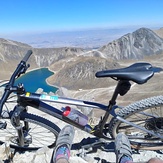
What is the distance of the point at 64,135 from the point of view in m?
3.38

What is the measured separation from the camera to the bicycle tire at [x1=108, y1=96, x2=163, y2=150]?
348 centimetres

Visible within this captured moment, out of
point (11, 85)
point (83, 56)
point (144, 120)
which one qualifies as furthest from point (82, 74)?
point (11, 85)

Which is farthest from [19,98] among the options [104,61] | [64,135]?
[104,61]

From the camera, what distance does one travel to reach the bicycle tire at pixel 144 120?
3.48 m

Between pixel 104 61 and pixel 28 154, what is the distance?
75.6 meters

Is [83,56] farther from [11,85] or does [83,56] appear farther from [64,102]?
[11,85]

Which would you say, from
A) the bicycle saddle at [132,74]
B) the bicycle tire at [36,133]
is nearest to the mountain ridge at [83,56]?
the bicycle tire at [36,133]

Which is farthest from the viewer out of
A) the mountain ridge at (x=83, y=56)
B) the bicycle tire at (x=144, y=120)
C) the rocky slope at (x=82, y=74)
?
the mountain ridge at (x=83, y=56)

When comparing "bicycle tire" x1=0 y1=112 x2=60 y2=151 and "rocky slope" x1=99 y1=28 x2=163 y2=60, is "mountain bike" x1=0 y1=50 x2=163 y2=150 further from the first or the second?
"rocky slope" x1=99 y1=28 x2=163 y2=60

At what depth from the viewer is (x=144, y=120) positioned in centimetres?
384

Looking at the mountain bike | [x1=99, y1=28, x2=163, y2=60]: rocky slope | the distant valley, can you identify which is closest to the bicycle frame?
the mountain bike

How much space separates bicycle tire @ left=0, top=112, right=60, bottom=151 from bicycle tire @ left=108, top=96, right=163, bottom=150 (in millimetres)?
922

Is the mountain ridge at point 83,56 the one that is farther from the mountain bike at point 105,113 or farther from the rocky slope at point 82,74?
the mountain bike at point 105,113

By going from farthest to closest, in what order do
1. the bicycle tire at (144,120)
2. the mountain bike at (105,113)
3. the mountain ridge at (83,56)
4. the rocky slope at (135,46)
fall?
the rocky slope at (135,46)
the mountain ridge at (83,56)
the bicycle tire at (144,120)
the mountain bike at (105,113)
